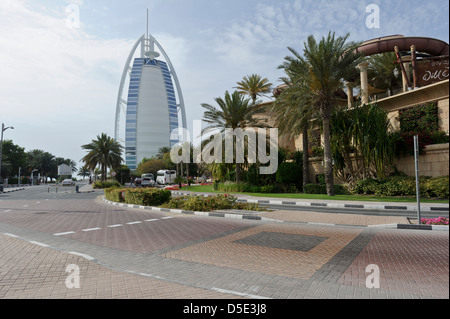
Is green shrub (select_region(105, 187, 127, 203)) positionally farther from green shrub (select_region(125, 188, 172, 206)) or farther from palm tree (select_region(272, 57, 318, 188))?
palm tree (select_region(272, 57, 318, 188))

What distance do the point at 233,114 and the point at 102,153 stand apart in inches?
1213

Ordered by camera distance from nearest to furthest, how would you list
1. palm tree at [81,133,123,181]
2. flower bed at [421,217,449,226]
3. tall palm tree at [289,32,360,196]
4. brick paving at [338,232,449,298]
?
flower bed at [421,217,449,226] → brick paving at [338,232,449,298] → tall palm tree at [289,32,360,196] → palm tree at [81,133,123,181]

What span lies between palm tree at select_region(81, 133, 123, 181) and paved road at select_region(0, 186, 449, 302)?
4064 centimetres

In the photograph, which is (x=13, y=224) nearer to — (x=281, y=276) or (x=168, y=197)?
(x=168, y=197)

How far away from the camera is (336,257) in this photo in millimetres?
5656

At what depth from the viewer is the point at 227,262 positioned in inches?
217

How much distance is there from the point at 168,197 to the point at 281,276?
42.5 feet

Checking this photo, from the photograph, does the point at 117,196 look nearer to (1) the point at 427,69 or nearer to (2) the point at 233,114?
(2) the point at 233,114

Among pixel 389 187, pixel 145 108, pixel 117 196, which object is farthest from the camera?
pixel 145 108

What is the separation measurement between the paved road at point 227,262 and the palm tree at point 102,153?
133 feet

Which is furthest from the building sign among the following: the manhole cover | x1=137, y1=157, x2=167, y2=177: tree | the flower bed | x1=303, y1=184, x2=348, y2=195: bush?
x1=137, y1=157, x2=167, y2=177: tree

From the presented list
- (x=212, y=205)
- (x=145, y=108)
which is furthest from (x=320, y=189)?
(x=145, y=108)

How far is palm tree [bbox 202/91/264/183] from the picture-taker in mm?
26188
